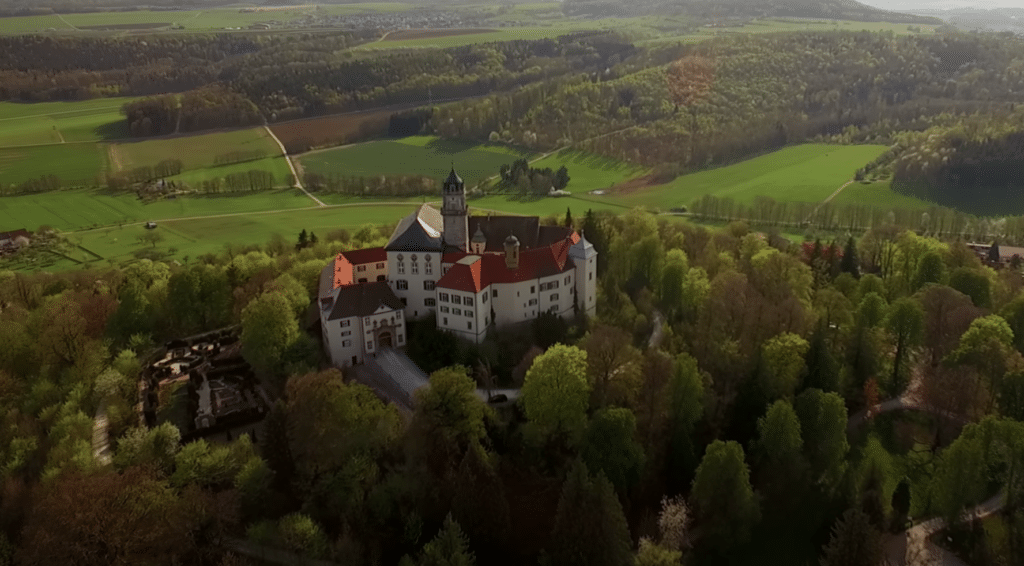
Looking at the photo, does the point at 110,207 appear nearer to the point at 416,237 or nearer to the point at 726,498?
the point at 416,237

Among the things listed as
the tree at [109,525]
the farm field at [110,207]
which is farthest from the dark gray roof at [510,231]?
the farm field at [110,207]

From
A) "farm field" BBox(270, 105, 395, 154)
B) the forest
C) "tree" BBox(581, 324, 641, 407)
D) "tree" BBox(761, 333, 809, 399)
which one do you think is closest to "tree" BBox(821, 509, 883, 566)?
the forest

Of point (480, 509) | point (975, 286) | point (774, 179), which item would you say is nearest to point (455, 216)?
point (480, 509)

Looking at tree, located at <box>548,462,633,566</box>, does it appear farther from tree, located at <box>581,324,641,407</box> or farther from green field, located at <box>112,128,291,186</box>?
green field, located at <box>112,128,291,186</box>

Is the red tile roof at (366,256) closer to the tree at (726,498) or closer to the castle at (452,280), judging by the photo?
the castle at (452,280)

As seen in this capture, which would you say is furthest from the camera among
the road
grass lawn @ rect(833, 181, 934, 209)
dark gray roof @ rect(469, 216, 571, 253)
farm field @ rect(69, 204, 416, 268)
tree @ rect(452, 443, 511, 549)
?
grass lawn @ rect(833, 181, 934, 209)
